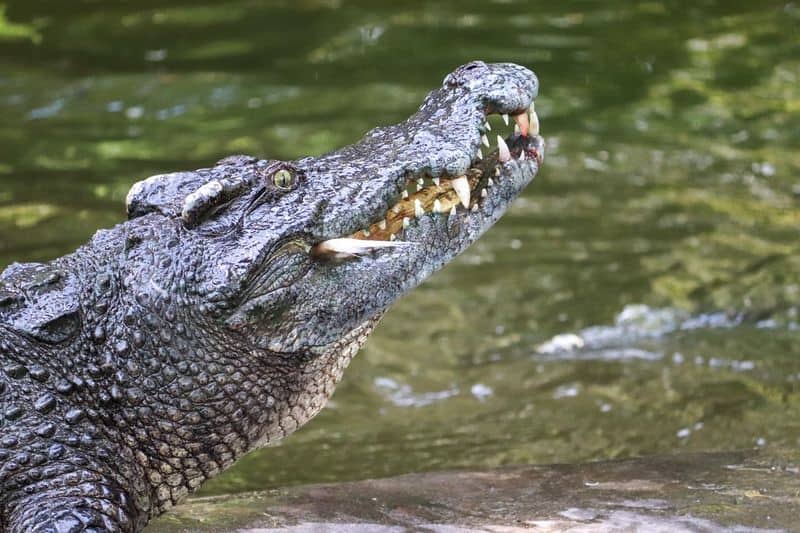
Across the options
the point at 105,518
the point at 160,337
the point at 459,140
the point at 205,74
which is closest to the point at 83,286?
the point at 160,337

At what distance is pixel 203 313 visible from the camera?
3.47 metres

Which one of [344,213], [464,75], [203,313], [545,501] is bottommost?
[545,501]

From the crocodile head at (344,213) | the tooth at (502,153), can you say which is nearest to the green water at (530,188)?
the crocodile head at (344,213)

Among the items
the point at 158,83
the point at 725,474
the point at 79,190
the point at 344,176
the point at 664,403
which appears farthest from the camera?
the point at 158,83

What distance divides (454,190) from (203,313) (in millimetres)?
939

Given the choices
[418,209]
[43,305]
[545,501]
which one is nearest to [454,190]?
[418,209]

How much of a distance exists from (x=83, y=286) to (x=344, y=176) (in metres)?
0.89

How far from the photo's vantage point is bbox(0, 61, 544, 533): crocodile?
3379 mm

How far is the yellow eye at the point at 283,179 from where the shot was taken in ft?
11.8

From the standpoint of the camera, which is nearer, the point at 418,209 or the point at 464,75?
the point at 418,209

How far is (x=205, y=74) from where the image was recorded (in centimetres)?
1059

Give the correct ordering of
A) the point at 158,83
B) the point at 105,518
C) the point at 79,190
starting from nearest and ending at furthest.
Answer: the point at 105,518
the point at 79,190
the point at 158,83

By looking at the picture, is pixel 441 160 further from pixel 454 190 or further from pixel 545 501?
pixel 545 501

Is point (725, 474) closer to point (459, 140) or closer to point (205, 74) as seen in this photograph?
point (459, 140)
